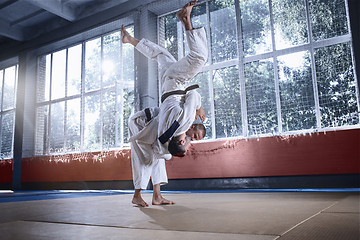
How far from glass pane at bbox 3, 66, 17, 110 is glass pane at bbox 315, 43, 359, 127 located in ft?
26.5

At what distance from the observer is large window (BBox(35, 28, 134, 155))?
6.50 m

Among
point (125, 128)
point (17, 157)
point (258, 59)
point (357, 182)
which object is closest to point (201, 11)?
point (258, 59)

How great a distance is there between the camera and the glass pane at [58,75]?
25.5 feet

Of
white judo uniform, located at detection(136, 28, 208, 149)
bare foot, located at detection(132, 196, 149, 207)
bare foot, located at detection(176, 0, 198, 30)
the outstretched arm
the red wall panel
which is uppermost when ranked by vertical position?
the outstretched arm

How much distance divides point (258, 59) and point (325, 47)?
3.46ft

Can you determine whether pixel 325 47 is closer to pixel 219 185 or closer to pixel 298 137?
pixel 298 137

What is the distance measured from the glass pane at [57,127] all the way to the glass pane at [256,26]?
4.96 meters

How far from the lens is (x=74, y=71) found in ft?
24.8

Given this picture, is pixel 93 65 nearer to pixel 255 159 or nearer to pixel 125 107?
pixel 125 107

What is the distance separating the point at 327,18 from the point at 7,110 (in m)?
8.50

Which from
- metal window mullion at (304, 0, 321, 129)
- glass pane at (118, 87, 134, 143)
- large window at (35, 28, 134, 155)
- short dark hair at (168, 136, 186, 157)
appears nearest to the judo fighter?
short dark hair at (168, 136, 186, 157)

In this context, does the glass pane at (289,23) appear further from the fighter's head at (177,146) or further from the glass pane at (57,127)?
the glass pane at (57,127)

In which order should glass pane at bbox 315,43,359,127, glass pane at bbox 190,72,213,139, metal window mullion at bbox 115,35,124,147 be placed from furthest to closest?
metal window mullion at bbox 115,35,124,147 → glass pane at bbox 190,72,213,139 → glass pane at bbox 315,43,359,127

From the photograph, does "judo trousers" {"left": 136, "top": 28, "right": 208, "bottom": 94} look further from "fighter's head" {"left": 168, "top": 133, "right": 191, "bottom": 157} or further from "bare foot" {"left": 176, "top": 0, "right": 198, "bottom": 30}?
"fighter's head" {"left": 168, "top": 133, "right": 191, "bottom": 157}
